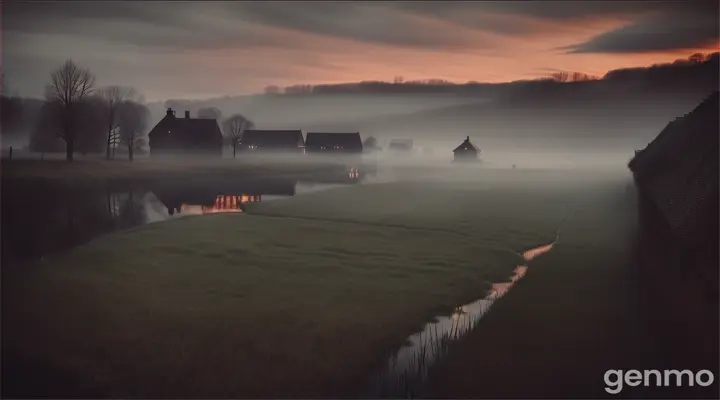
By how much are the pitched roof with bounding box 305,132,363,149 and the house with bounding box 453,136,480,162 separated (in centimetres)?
2710

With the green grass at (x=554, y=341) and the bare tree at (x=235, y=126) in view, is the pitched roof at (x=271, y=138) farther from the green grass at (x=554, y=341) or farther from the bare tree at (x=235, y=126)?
the green grass at (x=554, y=341)

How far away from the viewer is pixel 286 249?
18734mm

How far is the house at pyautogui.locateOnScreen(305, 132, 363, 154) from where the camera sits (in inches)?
4490

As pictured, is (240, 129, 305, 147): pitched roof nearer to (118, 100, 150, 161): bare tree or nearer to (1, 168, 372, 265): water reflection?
(118, 100, 150, 161): bare tree

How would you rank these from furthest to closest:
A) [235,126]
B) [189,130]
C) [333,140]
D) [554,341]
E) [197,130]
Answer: [333,140] → [235,126] → [197,130] → [189,130] → [554,341]

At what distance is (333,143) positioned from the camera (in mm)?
115750

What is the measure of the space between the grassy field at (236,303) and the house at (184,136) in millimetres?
60159

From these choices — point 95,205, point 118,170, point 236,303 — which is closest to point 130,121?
point 118,170

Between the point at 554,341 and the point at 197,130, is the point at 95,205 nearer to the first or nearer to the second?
the point at 554,341

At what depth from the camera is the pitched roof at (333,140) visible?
115 meters

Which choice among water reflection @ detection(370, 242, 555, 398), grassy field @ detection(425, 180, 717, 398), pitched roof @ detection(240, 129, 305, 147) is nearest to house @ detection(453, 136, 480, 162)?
pitched roof @ detection(240, 129, 305, 147)

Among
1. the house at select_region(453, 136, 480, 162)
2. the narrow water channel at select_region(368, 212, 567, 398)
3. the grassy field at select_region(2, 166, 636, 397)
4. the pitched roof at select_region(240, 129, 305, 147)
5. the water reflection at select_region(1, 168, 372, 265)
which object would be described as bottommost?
the narrow water channel at select_region(368, 212, 567, 398)

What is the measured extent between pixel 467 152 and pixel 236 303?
111 meters

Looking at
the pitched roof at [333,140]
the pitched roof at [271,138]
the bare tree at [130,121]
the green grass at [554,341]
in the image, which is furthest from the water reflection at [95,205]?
the pitched roof at [333,140]
